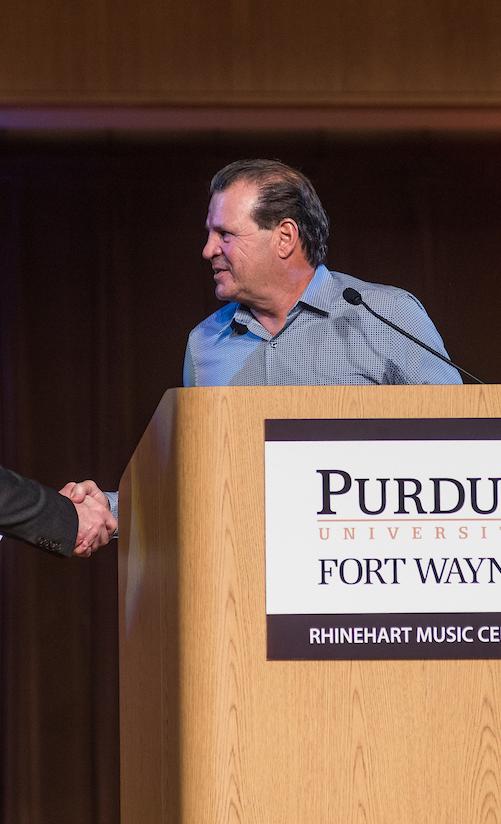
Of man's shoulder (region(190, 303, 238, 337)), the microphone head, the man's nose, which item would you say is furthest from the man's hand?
the microphone head

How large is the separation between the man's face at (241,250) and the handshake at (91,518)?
0.47 metres

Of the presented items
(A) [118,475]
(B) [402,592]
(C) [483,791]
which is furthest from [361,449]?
(A) [118,475]

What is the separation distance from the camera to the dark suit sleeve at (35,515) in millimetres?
1915

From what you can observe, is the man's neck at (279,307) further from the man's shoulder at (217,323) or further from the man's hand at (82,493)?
the man's hand at (82,493)

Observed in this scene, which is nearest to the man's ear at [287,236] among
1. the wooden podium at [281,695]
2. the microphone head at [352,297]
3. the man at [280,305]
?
the man at [280,305]

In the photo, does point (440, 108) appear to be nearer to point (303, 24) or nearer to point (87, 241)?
point (303, 24)

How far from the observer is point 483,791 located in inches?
48.1

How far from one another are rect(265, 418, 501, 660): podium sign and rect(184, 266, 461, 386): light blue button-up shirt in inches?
41.5

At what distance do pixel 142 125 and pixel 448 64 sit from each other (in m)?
1.17

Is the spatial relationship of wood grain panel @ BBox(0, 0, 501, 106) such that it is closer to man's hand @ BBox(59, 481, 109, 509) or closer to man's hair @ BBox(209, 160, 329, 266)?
man's hair @ BBox(209, 160, 329, 266)

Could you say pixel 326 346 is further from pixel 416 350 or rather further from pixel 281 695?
pixel 281 695

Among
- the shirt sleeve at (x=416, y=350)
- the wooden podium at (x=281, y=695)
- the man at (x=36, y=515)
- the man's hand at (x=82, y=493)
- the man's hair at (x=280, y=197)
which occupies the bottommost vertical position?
the wooden podium at (x=281, y=695)

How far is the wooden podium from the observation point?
1214mm

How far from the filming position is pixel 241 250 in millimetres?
2506
